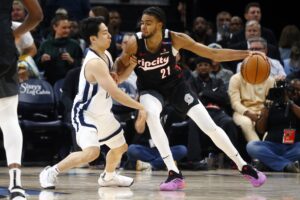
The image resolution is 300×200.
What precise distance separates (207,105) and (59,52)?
2.24 m

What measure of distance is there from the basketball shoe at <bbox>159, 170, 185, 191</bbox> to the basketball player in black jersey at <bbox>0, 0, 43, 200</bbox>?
1750 millimetres

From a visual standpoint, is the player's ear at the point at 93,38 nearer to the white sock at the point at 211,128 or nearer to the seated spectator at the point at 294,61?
the white sock at the point at 211,128

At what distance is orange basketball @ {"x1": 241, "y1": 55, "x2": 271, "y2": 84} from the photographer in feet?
24.8

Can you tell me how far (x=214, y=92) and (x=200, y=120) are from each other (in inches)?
150

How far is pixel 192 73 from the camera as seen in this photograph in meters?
11.3

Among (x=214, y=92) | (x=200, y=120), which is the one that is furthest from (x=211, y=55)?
(x=214, y=92)

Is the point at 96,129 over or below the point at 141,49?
below

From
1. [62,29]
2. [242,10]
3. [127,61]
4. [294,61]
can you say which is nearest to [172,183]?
[127,61]

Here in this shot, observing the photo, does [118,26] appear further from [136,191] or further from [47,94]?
[136,191]

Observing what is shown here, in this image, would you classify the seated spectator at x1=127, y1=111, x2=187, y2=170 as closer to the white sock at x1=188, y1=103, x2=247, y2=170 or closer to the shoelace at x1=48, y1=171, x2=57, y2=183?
the white sock at x1=188, y1=103, x2=247, y2=170

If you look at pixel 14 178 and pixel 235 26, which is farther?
pixel 235 26

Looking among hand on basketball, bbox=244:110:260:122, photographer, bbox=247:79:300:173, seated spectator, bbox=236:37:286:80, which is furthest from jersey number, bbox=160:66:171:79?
seated spectator, bbox=236:37:286:80

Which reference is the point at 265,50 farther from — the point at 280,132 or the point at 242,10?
the point at 242,10

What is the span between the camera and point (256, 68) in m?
7.71
